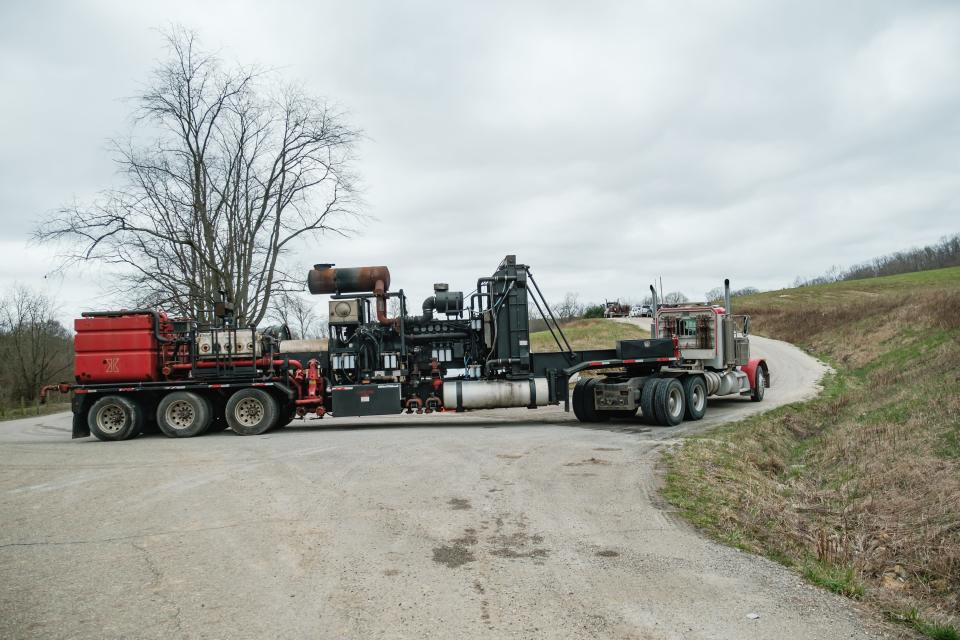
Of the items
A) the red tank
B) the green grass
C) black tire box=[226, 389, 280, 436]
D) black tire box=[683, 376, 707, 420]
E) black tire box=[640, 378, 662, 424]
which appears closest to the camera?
the green grass

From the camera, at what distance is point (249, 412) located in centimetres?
1561

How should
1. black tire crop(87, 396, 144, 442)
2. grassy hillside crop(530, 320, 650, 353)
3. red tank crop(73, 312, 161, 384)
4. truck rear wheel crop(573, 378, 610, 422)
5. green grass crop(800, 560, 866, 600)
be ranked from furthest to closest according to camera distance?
grassy hillside crop(530, 320, 650, 353), truck rear wheel crop(573, 378, 610, 422), black tire crop(87, 396, 144, 442), red tank crop(73, 312, 161, 384), green grass crop(800, 560, 866, 600)

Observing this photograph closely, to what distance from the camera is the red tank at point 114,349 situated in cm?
1511

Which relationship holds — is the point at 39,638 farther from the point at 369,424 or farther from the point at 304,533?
the point at 369,424

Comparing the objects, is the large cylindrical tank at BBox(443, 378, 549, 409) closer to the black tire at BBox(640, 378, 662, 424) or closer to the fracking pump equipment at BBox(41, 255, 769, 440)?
the fracking pump equipment at BBox(41, 255, 769, 440)

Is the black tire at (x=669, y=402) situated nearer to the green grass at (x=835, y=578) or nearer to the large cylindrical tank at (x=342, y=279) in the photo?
the large cylindrical tank at (x=342, y=279)

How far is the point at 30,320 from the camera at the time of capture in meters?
44.2

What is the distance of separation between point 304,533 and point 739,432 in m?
10.6

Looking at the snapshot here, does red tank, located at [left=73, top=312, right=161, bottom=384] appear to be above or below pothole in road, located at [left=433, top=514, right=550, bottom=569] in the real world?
above

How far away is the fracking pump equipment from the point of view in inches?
601

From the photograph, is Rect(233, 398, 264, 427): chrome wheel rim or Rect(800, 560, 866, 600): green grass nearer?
Rect(800, 560, 866, 600): green grass

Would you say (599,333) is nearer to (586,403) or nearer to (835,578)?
(586,403)

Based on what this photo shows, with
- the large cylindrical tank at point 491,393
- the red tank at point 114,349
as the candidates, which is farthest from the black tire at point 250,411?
the large cylindrical tank at point 491,393

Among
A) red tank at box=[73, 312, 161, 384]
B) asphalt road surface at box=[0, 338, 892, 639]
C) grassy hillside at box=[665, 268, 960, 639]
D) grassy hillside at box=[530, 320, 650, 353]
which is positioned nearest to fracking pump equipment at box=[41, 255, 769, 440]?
red tank at box=[73, 312, 161, 384]
